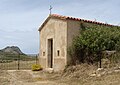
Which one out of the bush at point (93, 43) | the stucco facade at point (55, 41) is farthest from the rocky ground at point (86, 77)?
the stucco facade at point (55, 41)

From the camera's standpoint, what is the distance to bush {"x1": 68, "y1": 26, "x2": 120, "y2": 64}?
1706 cm

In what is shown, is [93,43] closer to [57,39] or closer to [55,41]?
[57,39]

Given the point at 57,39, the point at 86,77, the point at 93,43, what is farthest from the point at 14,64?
the point at 86,77

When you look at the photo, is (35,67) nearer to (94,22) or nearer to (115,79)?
(94,22)

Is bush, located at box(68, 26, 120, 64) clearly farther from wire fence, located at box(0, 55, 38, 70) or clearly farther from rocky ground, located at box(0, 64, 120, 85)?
wire fence, located at box(0, 55, 38, 70)

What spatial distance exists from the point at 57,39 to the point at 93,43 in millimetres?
3444

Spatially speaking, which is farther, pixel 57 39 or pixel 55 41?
pixel 55 41

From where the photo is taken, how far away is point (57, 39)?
1958cm

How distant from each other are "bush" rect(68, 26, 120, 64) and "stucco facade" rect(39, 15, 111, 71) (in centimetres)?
54

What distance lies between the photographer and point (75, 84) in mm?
13336

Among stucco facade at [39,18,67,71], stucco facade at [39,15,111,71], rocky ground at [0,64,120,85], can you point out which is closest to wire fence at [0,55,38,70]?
stucco facade at [39,18,67,71]

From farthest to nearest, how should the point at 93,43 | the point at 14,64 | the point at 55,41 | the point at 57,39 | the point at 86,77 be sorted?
the point at 14,64
the point at 55,41
the point at 57,39
the point at 93,43
the point at 86,77

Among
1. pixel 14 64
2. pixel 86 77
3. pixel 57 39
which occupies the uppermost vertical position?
pixel 57 39

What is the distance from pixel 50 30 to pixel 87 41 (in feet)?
14.4
